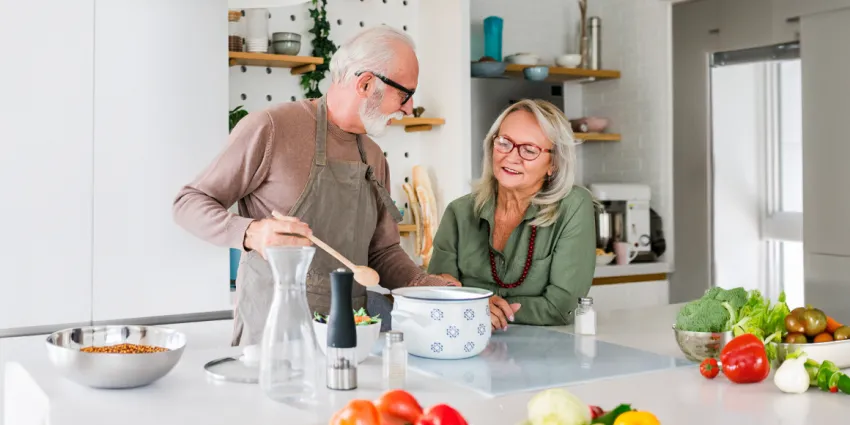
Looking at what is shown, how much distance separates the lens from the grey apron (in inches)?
89.4

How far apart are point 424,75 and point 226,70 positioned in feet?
5.11

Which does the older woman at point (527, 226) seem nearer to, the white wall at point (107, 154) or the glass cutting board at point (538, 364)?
the glass cutting board at point (538, 364)

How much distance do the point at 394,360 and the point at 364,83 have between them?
95cm

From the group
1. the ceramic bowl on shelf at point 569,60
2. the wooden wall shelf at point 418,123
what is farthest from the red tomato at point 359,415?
the ceramic bowl on shelf at point 569,60

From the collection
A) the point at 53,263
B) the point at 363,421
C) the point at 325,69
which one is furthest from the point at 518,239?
the point at 325,69

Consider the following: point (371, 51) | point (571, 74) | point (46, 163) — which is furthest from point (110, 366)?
point (571, 74)

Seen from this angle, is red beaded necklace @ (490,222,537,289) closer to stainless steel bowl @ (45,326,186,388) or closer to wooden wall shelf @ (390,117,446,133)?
stainless steel bowl @ (45,326,186,388)

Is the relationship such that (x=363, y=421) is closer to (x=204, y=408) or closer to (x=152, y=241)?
(x=204, y=408)

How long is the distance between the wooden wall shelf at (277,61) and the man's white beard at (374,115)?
→ 1.71 meters

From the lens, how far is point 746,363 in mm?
1618

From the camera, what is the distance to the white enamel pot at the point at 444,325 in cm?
181

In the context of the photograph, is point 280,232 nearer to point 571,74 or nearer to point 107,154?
point 107,154

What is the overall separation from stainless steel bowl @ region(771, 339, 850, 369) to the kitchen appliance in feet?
9.94

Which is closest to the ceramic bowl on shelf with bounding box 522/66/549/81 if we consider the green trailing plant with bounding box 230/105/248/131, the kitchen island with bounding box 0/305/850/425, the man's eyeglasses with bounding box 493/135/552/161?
the green trailing plant with bounding box 230/105/248/131
